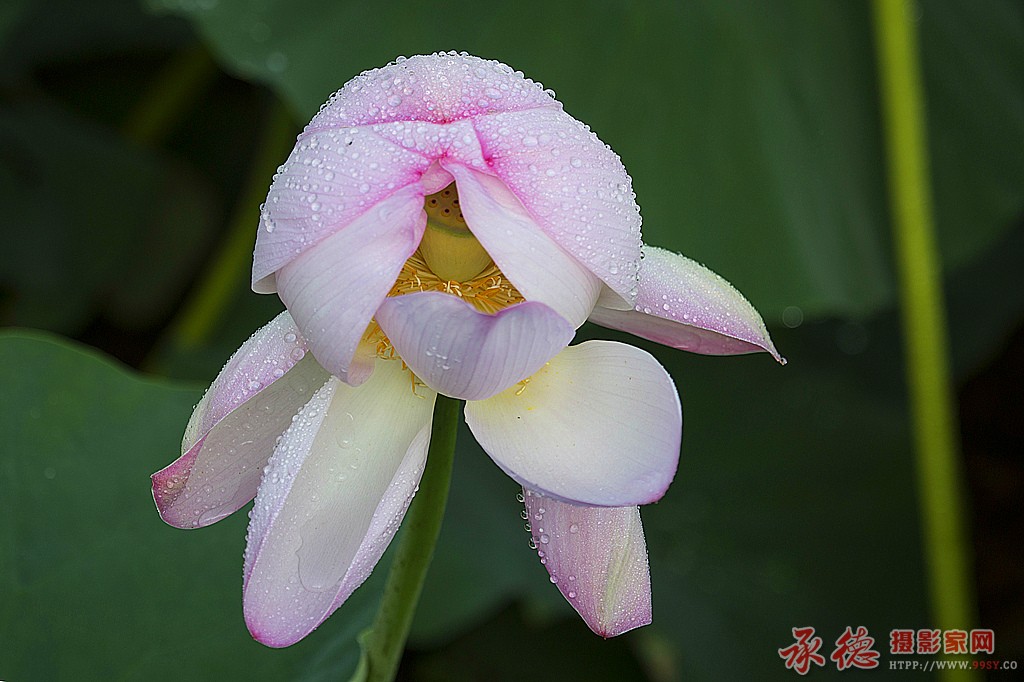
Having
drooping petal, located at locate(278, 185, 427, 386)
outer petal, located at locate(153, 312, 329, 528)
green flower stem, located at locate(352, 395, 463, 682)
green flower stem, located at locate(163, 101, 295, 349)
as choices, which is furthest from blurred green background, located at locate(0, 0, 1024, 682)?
drooping petal, located at locate(278, 185, 427, 386)

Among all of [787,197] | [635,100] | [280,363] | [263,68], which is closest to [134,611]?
[280,363]

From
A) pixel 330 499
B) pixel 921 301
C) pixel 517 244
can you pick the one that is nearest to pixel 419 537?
pixel 330 499

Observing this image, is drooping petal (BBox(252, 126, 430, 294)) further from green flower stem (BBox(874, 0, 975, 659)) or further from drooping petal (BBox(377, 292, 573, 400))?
green flower stem (BBox(874, 0, 975, 659))

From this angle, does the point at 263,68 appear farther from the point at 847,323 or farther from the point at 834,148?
the point at 847,323

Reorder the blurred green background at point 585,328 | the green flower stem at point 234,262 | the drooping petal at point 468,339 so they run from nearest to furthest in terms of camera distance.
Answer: the drooping petal at point 468,339
the blurred green background at point 585,328
the green flower stem at point 234,262

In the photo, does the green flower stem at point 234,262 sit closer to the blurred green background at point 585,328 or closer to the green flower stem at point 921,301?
the blurred green background at point 585,328

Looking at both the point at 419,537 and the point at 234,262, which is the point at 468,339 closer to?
the point at 419,537

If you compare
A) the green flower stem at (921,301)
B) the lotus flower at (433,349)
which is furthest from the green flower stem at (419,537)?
the green flower stem at (921,301)
